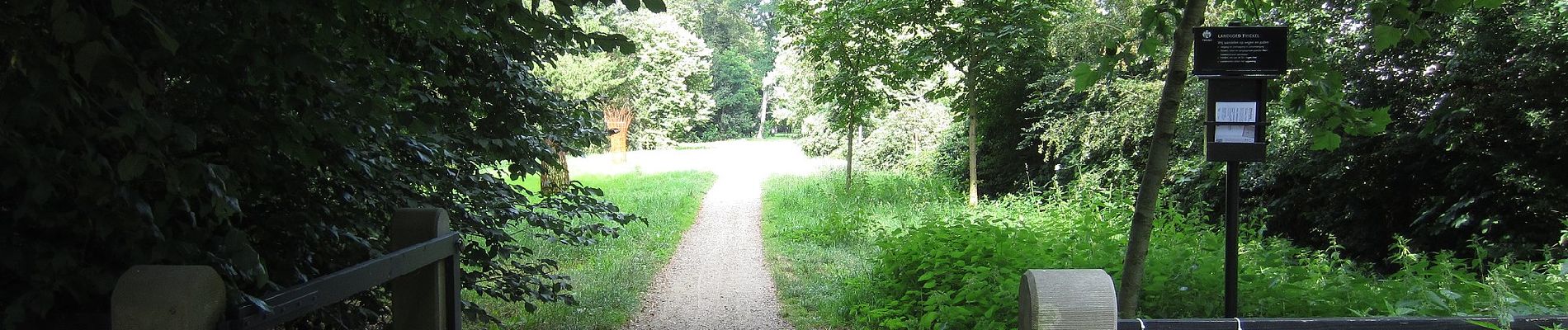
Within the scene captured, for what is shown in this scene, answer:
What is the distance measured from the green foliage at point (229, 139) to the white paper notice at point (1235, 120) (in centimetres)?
301

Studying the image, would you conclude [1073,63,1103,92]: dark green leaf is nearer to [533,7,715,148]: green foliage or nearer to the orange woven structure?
[533,7,715,148]: green foliage

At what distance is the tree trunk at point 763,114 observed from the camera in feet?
218

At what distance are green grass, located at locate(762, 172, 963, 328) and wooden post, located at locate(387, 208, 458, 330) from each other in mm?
4595

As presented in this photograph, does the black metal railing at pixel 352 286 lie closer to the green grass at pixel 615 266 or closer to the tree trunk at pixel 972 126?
the green grass at pixel 615 266

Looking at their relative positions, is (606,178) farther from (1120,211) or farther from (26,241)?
(26,241)

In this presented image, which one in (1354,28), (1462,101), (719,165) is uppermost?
(1354,28)

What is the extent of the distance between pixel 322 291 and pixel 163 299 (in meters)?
0.46

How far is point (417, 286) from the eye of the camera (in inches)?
115

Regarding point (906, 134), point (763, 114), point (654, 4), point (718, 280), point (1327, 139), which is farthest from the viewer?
point (763, 114)

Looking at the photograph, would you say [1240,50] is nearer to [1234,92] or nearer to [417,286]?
[1234,92]

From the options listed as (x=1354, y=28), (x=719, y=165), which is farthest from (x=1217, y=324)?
(x=719, y=165)

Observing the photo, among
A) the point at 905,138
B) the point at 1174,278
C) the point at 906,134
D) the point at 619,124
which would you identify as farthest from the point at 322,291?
the point at 619,124

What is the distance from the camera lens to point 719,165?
110 ft

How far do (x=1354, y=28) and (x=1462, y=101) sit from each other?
130 centimetres
